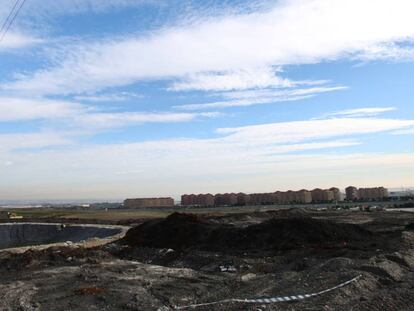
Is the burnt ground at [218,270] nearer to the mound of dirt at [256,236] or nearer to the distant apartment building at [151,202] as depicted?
the mound of dirt at [256,236]

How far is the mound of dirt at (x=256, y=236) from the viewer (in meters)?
23.4

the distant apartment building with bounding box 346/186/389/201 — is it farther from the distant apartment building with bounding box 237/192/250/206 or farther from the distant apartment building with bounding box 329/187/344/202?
the distant apartment building with bounding box 237/192/250/206

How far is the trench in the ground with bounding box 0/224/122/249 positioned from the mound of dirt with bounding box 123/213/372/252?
17.7m

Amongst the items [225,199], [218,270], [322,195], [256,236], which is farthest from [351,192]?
[218,270]

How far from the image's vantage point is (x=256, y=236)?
2467 centimetres

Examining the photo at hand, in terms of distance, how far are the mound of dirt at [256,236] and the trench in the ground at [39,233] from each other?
17.7 metres

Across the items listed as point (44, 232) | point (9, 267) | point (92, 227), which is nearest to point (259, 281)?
point (9, 267)

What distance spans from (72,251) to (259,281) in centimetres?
1026

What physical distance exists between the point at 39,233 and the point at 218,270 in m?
37.2

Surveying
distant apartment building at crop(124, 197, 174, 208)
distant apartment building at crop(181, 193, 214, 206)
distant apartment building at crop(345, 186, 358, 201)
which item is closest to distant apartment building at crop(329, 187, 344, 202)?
distant apartment building at crop(345, 186, 358, 201)

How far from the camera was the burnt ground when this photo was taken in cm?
1237

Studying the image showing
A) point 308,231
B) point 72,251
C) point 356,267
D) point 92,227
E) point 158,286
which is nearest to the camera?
point 158,286

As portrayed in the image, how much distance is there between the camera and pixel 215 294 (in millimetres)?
13203

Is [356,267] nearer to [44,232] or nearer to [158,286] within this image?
[158,286]
